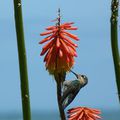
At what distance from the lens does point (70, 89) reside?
11.3ft

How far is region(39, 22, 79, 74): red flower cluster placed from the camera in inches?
138

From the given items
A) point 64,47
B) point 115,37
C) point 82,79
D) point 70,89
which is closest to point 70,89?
point 70,89

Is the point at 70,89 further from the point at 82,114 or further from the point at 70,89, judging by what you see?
the point at 82,114

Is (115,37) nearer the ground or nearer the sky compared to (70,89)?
nearer the sky

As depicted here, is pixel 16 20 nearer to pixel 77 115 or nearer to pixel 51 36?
pixel 51 36

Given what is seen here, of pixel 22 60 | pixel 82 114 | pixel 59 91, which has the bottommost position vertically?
pixel 82 114

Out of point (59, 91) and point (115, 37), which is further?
point (115, 37)

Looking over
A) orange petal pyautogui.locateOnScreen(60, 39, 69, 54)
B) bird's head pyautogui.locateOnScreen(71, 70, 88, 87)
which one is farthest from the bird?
orange petal pyautogui.locateOnScreen(60, 39, 69, 54)

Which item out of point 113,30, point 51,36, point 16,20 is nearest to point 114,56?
point 113,30

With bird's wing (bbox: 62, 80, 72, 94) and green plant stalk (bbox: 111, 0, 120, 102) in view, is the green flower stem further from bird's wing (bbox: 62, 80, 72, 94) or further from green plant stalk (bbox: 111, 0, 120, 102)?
green plant stalk (bbox: 111, 0, 120, 102)

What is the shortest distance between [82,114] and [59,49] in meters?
0.40

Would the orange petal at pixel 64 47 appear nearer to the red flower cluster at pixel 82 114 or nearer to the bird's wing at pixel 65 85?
the bird's wing at pixel 65 85

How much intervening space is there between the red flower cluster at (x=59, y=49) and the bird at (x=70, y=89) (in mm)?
98

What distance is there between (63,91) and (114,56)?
371mm
